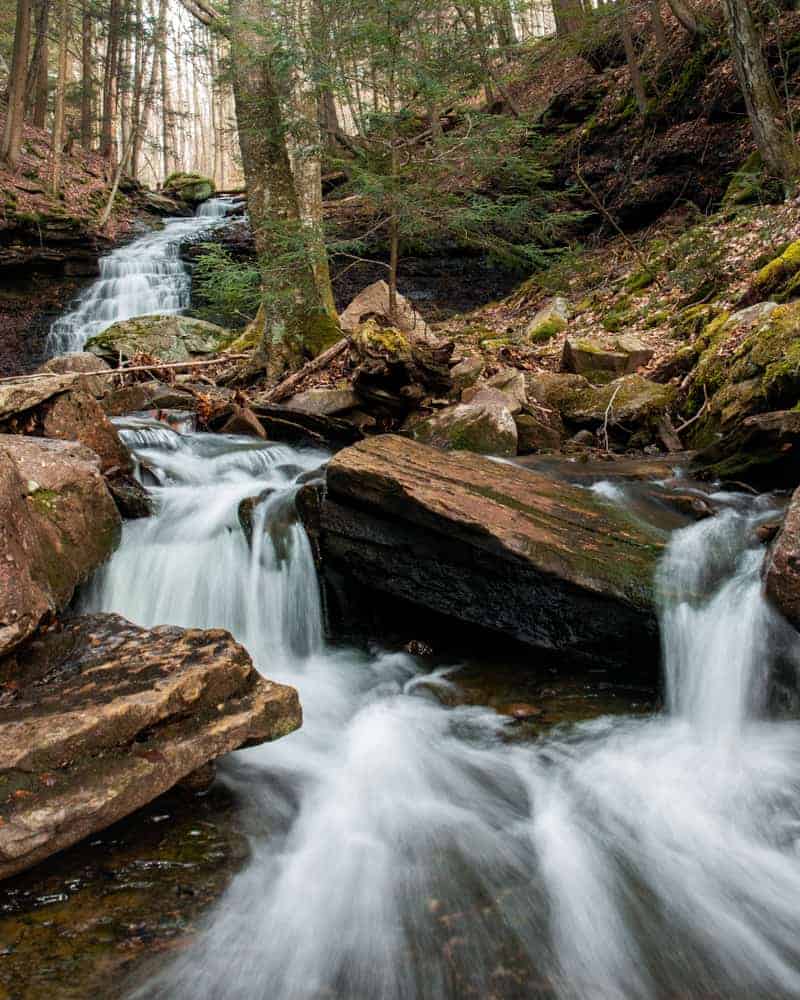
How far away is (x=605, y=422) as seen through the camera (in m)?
7.16

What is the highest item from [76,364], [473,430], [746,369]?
[76,364]

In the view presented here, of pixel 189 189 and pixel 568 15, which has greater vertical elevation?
pixel 189 189

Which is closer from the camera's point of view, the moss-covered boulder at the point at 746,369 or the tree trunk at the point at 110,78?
the moss-covered boulder at the point at 746,369

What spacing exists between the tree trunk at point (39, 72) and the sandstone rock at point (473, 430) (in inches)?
825

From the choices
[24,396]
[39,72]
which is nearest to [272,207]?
[24,396]

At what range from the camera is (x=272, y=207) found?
9.54 metres

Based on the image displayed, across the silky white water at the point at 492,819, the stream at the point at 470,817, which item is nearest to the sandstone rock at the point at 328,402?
the stream at the point at 470,817

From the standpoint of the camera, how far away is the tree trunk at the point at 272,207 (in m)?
8.36

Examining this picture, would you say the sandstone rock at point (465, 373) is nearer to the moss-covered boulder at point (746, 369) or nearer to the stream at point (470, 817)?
the moss-covered boulder at point (746, 369)

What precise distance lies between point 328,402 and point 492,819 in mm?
5226

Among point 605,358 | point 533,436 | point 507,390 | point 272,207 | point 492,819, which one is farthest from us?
point 272,207

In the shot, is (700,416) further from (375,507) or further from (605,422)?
(375,507)

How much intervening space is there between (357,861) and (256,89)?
9.48 metres

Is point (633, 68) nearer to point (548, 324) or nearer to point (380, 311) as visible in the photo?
point (548, 324)
